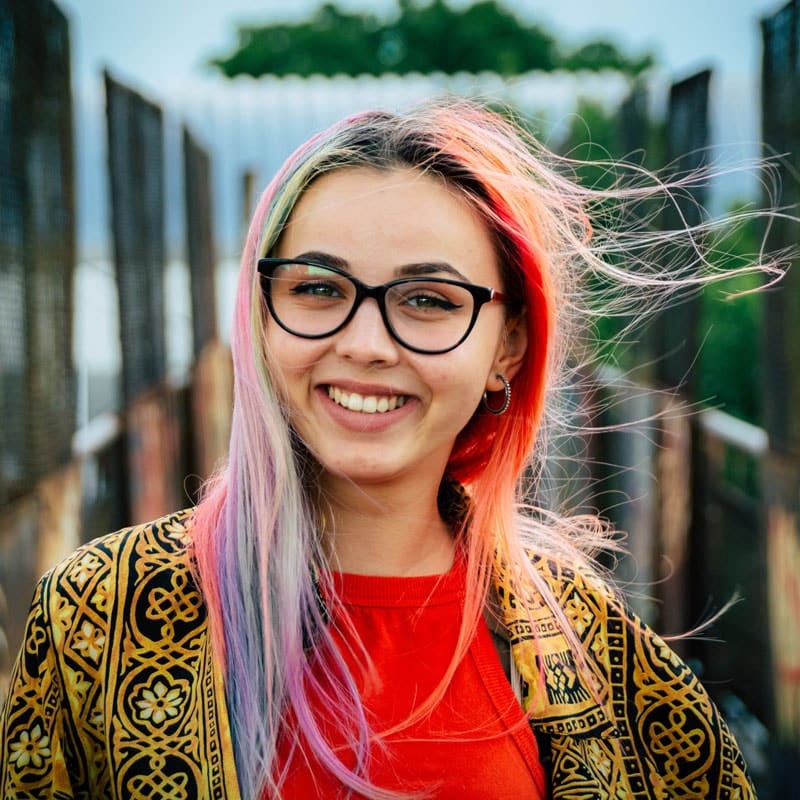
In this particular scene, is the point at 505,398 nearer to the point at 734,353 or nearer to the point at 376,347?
the point at 376,347

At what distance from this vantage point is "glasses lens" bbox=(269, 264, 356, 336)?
1472 millimetres

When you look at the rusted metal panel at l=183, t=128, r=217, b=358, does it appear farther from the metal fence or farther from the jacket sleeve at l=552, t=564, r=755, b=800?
the jacket sleeve at l=552, t=564, r=755, b=800

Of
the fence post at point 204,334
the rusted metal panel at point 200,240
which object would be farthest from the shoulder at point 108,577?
the rusted metal panel at point 200,240

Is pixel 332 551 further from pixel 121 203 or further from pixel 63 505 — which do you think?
pixel 121 203

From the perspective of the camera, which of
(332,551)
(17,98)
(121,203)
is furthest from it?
(121,203)

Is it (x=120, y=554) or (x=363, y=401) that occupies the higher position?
(x=363, y=401)

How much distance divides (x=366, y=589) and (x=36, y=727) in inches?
20.4

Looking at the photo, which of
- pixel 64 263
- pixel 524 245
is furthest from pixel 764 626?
pixel 64 263

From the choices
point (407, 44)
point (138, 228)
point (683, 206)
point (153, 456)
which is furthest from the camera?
point (407, 44)

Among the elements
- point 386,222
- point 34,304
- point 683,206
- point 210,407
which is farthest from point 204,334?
point 386,222

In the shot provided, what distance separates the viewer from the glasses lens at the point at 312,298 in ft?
4.83

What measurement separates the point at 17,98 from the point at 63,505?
43.9 inches

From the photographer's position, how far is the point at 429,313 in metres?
1.51

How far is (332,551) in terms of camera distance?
5.24 ft
